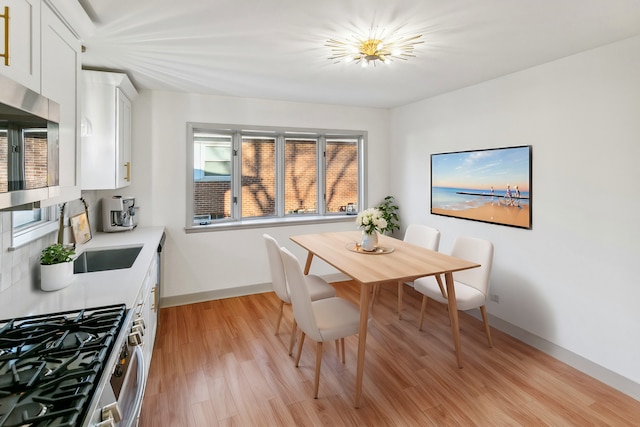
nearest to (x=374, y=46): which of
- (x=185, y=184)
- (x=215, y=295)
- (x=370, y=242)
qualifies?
(x=370, y=242)

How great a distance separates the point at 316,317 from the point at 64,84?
1.92 meters

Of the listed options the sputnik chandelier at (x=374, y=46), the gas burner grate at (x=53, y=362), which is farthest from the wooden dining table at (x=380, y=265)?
the sputnik chandelier at (x=374, y=46)

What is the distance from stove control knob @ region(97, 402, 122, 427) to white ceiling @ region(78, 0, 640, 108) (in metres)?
1.88

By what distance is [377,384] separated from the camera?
2316 mm

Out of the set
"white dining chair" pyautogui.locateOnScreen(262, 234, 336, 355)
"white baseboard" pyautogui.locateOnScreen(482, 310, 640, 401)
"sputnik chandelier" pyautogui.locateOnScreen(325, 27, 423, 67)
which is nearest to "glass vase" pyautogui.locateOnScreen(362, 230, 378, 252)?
"white dining chair" pyautogui.locateOnScreen(262, 234, 336, 355)

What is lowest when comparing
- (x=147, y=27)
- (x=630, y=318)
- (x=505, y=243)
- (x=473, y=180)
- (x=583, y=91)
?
(x=630, y=318)

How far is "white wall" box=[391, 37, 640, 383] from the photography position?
2.23 metres

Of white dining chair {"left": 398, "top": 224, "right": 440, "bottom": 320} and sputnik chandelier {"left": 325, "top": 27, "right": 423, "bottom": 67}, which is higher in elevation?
sputnik chandelier {"left": 325, "top": 27, "right": 423, "bottom": 67}

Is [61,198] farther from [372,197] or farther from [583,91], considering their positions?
[372,197]

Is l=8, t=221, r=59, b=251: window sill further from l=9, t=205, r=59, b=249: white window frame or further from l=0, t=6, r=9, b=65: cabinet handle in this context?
l=0, t=6, r=9, b=65: cabinet handle

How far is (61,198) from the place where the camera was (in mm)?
1416

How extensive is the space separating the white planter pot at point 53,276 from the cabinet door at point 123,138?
1254 mm

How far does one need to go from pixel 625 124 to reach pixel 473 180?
4.19 feet

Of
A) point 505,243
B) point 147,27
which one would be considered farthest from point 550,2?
point 147,27
